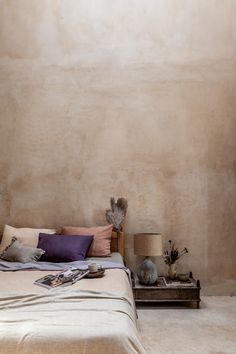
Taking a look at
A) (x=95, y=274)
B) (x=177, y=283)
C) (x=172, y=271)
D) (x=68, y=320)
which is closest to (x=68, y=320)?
(x=68, y=320)

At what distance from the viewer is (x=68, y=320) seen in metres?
2.21

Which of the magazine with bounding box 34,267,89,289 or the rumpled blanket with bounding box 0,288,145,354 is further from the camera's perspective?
the magazine with bounding box 34,267,89,289

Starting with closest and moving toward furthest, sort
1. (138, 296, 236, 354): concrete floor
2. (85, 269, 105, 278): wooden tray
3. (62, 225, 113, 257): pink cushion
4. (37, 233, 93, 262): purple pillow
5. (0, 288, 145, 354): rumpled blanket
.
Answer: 1. (0, 288, 145, 354): rumpled blanket
2. (138, 296, 236, 354): concrete floor
3. (85, 269, 105, 278): wooden tray
4. (37, 233, 93, 262): purple pillow
5. (62, 225, 113, 257): pink cushion

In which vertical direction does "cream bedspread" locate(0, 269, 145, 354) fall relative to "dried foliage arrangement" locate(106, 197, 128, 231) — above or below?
below

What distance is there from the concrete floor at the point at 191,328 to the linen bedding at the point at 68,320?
684mm

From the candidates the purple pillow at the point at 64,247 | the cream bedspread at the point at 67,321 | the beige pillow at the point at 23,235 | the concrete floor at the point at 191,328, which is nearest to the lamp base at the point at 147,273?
the concrete floor at the point at 191,328

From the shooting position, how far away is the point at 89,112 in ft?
16.0

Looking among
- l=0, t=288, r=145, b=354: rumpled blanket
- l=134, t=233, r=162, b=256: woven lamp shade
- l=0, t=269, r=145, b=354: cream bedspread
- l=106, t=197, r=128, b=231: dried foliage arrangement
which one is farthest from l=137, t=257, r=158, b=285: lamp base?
l=0, t=288, r=145, b=354: rumpled blanket

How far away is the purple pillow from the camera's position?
4.09m

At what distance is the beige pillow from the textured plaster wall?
240 mm

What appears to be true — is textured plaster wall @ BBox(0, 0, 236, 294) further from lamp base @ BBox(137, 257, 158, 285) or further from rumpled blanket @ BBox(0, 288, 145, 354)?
rumpled blanket @ BBox(0, 288, 145, 354)

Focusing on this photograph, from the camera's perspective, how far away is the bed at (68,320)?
202 centimetres

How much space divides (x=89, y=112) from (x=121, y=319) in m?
3.09

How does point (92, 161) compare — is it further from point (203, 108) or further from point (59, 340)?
point (59, 340)
